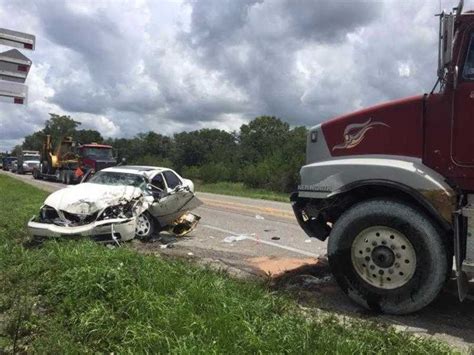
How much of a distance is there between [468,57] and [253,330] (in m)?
3.37

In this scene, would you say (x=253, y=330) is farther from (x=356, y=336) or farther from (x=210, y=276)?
(x=210, y=276)

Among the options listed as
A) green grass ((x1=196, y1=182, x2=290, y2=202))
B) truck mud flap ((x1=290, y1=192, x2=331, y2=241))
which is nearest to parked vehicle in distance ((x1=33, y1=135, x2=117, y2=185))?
green grass ((x1=196, y1=182, x2=290, y2=202))

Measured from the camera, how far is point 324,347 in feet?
12.7

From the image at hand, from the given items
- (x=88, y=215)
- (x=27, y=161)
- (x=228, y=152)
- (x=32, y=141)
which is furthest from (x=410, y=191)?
(x=32, y=141)

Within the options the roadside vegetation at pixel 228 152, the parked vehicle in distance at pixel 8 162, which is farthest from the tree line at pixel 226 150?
the parked vehicle in distance at pixel 8 162

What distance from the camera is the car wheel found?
9961 millimetres

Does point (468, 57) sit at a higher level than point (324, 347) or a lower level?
higher

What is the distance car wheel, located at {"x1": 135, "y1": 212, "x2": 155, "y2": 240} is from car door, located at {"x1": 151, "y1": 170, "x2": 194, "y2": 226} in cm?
18

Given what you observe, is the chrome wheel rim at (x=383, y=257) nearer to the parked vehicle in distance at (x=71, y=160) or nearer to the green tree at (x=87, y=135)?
the parked vehicle in distance at (x=71, y=160)

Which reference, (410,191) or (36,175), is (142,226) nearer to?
(410,191)

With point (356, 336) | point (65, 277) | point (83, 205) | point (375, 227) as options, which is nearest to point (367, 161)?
point (375, 227)

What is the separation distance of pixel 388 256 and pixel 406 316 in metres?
0.63

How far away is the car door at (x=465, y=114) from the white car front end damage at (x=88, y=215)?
572 centimetres

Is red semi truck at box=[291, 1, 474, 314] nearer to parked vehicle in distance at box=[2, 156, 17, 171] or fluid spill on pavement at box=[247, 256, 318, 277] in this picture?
fluid spill on pavement at box=[247, 256, 318, 277]
